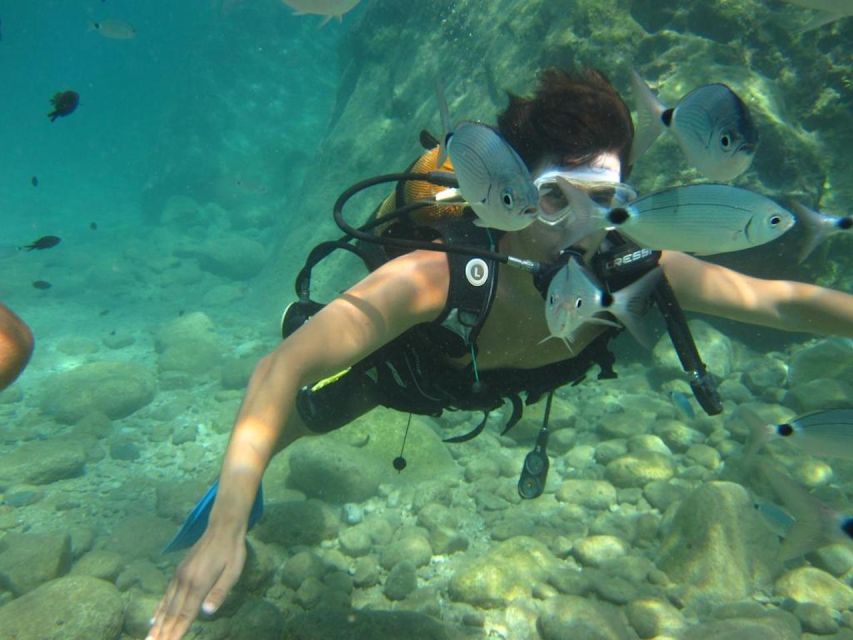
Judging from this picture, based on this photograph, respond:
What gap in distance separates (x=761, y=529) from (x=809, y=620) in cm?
69

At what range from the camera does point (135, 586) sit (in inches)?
156

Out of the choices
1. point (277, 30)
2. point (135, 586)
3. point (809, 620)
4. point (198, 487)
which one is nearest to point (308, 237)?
point (198, 487)

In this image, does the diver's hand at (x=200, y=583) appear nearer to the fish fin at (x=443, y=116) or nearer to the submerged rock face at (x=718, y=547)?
the fish fin at (x=443, y=116)

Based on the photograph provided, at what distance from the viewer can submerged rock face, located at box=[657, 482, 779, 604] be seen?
365 cm

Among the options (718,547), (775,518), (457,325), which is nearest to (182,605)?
(457,325)

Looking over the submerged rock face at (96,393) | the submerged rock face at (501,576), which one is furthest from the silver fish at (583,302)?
the submerged rock face at (96,393)

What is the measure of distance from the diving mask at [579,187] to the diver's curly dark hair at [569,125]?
0.50 ft

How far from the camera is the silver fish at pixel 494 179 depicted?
66.5 inches

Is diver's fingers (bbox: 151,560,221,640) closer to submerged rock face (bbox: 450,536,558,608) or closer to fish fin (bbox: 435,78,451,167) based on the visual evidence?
fish fin (bbox: 435,78,451,167)

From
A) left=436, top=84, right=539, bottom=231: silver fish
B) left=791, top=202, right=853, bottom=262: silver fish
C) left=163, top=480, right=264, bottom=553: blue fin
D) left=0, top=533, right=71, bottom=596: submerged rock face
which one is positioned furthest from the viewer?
left=0, top=533, right=71, bottom=596: submerged rock face

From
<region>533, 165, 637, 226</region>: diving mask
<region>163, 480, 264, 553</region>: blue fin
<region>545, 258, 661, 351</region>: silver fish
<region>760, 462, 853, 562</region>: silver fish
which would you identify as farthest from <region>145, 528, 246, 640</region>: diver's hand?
<region>760, 462, 853, 562</region>: silver fish

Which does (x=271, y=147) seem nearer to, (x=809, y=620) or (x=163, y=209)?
(x=163, y=209)

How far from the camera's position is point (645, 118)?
2.17 m

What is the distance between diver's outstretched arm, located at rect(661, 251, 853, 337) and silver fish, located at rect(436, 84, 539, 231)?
6.13 ft
